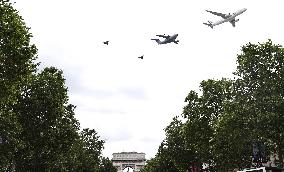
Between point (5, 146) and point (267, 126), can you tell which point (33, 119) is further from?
point (267, 126)

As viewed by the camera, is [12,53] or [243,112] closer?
[12,53]

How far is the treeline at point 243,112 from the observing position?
152 ft

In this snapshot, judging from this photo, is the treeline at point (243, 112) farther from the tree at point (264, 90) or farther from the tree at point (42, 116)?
the tree at point (42, 116)

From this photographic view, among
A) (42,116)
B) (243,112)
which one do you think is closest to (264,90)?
(243,112)

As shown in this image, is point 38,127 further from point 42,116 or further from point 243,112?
point 243,112

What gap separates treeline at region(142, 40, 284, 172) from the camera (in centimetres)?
4631

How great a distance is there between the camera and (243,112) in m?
48.8

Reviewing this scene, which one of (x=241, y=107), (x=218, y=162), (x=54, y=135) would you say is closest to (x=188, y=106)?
(x=218, y=162)

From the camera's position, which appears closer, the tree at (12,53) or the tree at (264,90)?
the tree at (12,53)

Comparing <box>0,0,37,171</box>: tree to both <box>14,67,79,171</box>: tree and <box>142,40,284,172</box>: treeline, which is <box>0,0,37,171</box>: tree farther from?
<box>142,40,284,172</box>: treeline

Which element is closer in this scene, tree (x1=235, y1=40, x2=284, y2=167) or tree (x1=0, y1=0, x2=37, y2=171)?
tree (x1=0, y1=0, x2=37, y2=171)

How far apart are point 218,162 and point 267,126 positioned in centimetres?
1419

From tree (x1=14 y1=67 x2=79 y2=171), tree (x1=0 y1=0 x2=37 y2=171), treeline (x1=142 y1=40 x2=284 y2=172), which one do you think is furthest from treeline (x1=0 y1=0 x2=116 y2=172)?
treeline (x1=142 y1=40 x2=284 y2=172)

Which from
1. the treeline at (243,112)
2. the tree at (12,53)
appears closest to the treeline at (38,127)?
the tree at (12,53)
